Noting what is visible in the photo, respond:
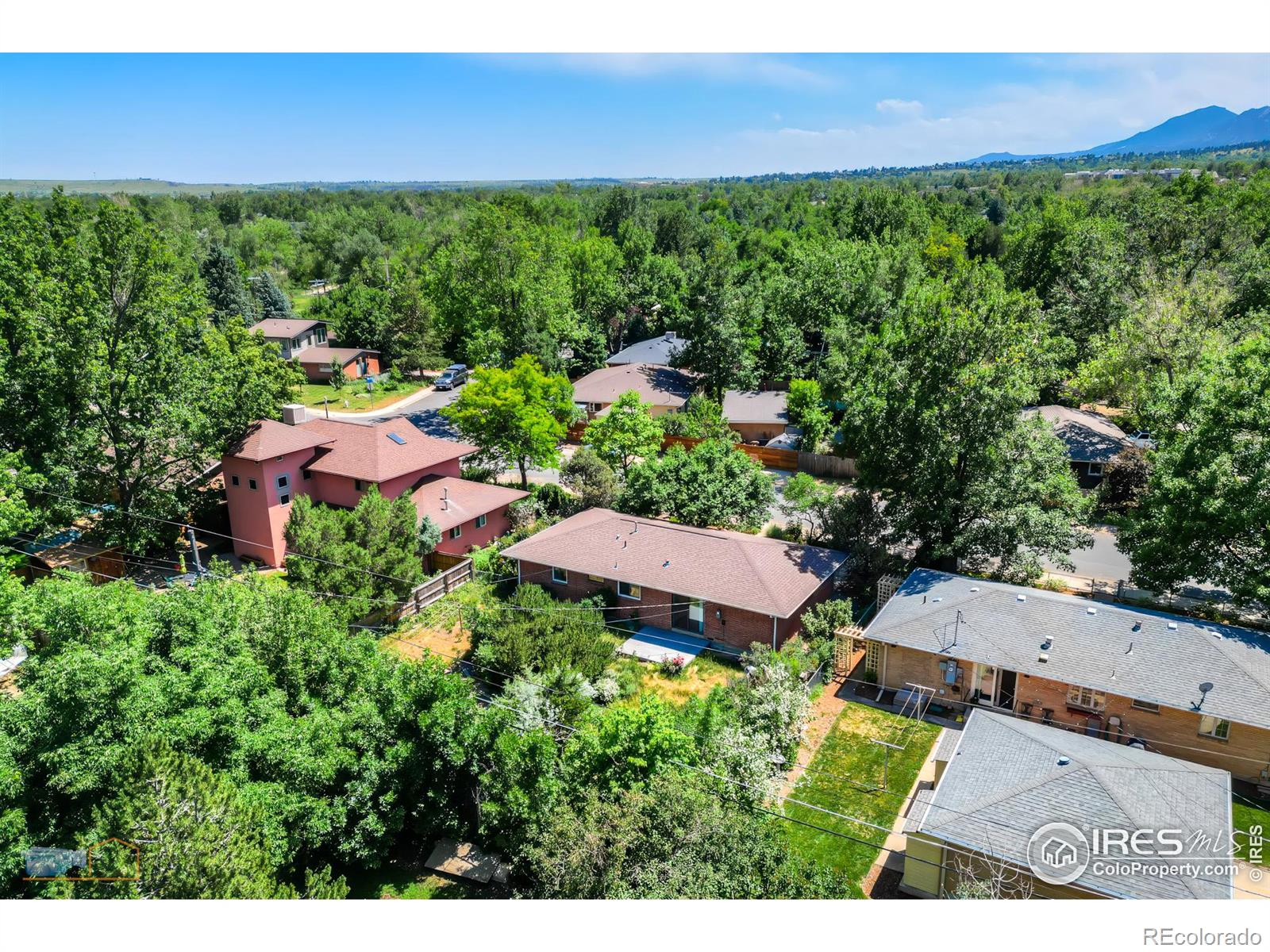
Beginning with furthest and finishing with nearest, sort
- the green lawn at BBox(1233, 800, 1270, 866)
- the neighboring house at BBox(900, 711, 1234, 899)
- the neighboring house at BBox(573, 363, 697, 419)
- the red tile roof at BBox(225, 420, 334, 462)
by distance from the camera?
the neighboring house at BBox(573, 363, 697, 419) → the red tile roof at BBox(225, 420, 334, 462) → the green lawn at BBox(1233, 800, 1270, 866) → the neighboring house at BBox(900, 711, 1234, 899)

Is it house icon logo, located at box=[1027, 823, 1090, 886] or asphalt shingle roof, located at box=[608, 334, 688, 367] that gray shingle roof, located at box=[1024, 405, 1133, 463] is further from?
house icon logo, located at box=[1027, 823, 1090, 886]

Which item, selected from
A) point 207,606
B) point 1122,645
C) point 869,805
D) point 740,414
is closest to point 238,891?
point 207,606

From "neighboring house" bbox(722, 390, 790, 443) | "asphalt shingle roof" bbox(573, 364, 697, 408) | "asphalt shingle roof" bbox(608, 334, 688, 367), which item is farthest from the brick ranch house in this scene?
"asphalt shingle roof" bbox(608, 334, 688, 367)

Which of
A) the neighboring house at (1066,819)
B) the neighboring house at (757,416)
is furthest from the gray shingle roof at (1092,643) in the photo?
the neighboring house at (757,416)

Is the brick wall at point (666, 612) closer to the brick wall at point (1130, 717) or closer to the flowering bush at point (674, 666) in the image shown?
the flowering bush at point (674, 666)

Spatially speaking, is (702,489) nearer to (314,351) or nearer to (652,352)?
(652,352)

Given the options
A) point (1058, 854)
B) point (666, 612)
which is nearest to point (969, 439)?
point (666, 612)

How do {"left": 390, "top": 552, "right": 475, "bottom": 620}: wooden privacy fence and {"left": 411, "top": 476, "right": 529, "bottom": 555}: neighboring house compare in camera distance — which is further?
{"left": 411, "top": 476, "right": 529, "bottom": 555}: neighboring house

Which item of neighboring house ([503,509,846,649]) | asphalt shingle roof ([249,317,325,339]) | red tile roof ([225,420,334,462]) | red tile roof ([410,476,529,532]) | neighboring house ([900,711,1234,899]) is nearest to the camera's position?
neighboring house ([900,711,1234,899])
